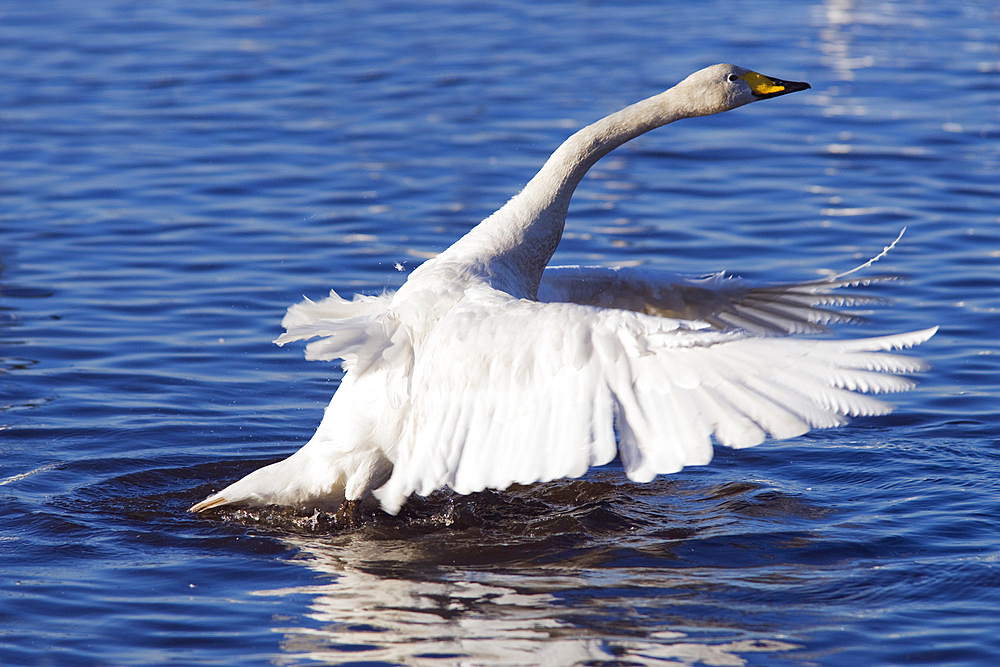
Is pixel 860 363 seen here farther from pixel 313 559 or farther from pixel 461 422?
pixel 313 559

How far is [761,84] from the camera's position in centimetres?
791

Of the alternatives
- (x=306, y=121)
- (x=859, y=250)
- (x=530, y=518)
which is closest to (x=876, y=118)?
(x=859, y=250)

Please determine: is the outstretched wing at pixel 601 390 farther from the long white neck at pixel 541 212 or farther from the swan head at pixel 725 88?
the swan head at pixel 725 88

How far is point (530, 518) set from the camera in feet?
24.4

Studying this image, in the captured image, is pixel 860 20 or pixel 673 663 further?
pixel 860 20

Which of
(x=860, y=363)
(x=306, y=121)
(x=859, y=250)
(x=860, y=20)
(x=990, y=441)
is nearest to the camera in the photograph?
(x=860, y=363)

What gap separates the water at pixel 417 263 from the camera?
6113 millimetres

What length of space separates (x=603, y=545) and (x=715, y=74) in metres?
2.75

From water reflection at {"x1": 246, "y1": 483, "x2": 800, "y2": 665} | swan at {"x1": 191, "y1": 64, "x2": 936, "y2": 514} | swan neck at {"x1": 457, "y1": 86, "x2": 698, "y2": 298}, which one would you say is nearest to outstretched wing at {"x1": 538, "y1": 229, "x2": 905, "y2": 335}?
swan at {"x1": 191, "y1": 64, "x2": 936, "y2": 514}

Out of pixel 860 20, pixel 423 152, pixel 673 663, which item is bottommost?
pixel 673 663

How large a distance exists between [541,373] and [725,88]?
2.62 meters

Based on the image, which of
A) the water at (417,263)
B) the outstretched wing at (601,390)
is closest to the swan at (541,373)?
the outstretched wing at (601,390)

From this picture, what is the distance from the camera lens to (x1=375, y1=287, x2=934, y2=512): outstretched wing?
5449mm

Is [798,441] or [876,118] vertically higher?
[876,118]
